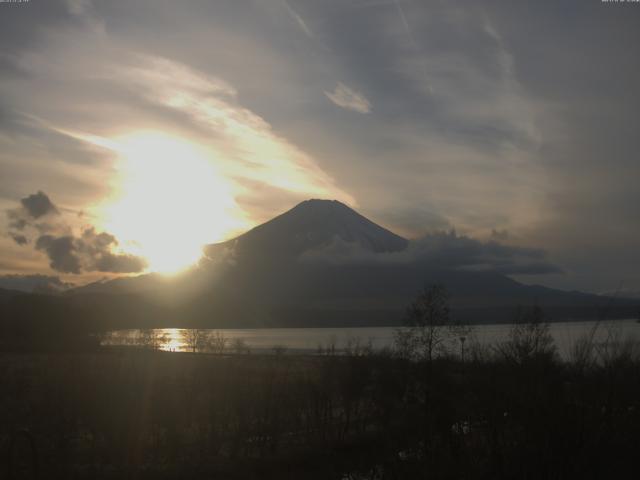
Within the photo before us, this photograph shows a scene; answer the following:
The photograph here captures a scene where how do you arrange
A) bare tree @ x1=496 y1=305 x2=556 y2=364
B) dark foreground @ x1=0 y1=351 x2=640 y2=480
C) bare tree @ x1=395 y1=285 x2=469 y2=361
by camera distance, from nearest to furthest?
dark foreground @ x1=0 y1=351 x2=640 y2=480 < bare tree @ x1=496 y1=305 x2=556 y2=364 < bare tree @ x1=395 y1=285 x2=469 y2=361

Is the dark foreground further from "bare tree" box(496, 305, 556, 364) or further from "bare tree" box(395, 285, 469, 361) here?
"bare tree" box(395, 285, 469, 361)

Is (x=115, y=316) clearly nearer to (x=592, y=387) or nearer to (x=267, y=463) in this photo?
(x=267, y=463)

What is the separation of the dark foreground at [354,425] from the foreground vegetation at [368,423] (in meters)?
0.03

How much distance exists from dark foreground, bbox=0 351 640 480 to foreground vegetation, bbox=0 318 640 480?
1.1 inches

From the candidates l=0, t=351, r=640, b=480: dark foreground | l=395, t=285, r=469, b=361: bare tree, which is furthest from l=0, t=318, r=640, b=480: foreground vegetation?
l=395, t=285, r=469, b=361: bare tree

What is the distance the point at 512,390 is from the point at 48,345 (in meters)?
66.0

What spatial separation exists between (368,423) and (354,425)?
931 mm

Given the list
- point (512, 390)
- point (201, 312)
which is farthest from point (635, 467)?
point (201, 312)

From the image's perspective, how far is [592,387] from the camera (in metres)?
6.27

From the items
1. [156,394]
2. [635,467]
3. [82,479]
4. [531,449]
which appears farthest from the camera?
[156,394]

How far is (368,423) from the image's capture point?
2675cm

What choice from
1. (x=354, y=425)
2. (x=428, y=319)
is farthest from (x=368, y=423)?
(x=428, y=319)

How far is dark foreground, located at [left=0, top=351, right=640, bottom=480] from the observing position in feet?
20.0

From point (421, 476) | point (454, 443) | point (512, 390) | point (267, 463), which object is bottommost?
point (267, 463)
